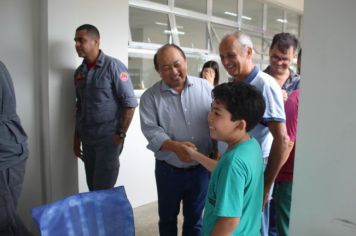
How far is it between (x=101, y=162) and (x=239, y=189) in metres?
1.58

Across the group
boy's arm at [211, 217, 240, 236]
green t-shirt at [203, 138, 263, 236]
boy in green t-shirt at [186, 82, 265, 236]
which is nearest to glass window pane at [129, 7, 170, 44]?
boy in green t-shirt at [186, 82, 265, 236]

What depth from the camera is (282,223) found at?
1779mm

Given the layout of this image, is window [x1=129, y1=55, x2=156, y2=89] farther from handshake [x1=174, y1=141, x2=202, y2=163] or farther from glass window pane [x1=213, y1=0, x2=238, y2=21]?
handshake [x1=174, y1=141, x2=202, y2=163]

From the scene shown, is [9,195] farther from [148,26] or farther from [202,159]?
[148,26]

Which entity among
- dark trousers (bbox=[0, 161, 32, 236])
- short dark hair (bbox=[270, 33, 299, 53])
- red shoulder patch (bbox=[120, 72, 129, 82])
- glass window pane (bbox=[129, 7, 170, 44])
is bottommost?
dark trousers (bbox=[0, 161, 32, 236])

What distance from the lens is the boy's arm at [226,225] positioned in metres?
0.95

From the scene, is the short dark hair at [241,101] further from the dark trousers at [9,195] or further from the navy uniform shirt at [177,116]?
the dark trousers at [9,195]

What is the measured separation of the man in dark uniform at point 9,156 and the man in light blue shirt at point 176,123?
2.35 feet

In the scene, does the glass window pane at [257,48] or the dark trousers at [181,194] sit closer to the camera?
the dark trousers at [181,194]

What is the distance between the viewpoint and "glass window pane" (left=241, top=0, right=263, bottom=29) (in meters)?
4.54

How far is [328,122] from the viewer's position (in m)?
0.78

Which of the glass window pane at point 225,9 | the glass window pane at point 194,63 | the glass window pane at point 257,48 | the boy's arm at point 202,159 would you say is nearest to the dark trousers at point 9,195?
the boy's arm at point 202,159

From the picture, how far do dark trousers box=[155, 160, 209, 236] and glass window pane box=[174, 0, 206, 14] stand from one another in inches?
90.9

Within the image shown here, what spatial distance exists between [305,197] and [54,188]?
6.59 ft
